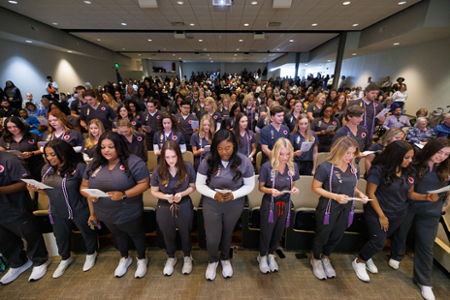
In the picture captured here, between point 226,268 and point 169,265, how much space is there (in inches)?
26.0

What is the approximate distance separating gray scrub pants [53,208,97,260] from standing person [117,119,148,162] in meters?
1.28

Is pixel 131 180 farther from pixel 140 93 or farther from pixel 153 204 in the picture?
pixel 140 93

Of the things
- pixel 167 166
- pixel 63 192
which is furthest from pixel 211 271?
pixel 63 192

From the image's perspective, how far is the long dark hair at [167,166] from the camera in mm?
1923

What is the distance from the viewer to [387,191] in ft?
6.75

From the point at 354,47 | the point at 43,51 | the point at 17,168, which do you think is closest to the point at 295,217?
the point at 17,168

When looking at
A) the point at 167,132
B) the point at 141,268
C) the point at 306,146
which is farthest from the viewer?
the point at 167,132

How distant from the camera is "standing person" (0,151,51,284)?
205 centimetres

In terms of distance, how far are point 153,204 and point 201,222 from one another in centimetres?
72

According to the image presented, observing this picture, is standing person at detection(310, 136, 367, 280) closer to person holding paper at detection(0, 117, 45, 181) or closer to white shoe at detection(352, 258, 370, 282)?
white shoe at detection(352, 258, 370, 282)

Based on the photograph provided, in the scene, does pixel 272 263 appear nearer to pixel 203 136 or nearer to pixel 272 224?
pixel 272 224

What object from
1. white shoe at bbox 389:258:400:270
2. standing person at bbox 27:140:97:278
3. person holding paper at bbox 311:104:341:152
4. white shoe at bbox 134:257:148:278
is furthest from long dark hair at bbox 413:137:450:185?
standing person at bbox 27:140:97:278

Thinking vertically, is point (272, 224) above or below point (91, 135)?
below

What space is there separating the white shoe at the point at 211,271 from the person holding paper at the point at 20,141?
3.04 metres
